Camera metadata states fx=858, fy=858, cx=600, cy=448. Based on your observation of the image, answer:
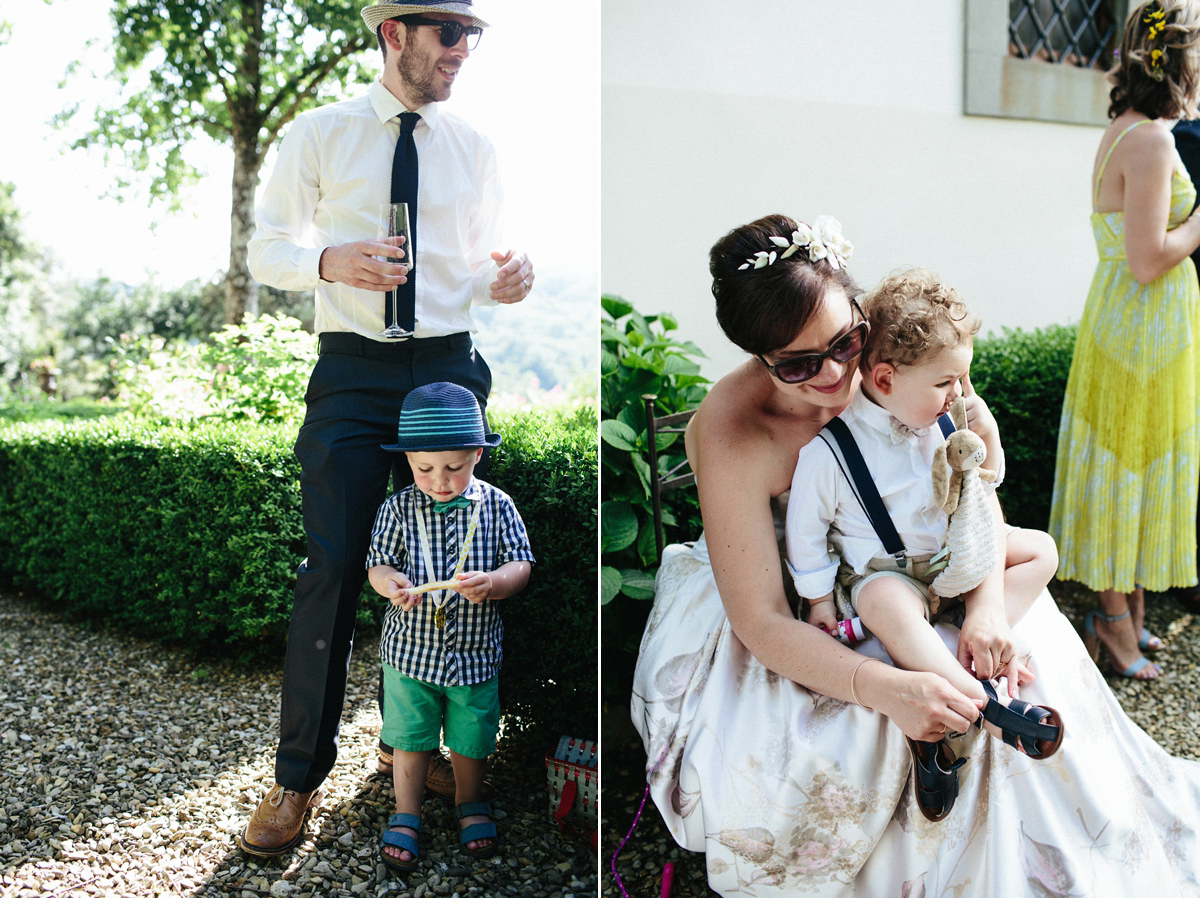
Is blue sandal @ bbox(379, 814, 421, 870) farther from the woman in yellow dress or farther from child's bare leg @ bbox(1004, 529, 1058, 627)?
the woman in yellow dress

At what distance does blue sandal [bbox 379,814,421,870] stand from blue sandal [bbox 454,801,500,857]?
0.10m

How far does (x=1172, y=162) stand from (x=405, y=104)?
2.67 metres

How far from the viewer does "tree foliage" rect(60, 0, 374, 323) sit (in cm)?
218

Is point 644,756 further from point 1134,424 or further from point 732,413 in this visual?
point 1134,424

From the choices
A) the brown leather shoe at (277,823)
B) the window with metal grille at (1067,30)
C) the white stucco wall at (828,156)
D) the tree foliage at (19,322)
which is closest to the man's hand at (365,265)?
the brown leather shoe at (277,823)

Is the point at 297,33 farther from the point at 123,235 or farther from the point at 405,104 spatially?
the point at 123,235

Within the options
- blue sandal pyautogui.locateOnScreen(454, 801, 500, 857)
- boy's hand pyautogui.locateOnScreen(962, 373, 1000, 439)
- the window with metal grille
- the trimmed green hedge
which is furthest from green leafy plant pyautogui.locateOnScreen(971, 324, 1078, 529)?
blue sandal pyautogui.locateOnScreen(454, 801, 500, 857)

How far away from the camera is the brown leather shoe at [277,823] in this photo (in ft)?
6.75

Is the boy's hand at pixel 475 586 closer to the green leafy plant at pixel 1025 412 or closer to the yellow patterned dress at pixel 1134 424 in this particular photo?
the yellow patterned dress at pixel 1134 424

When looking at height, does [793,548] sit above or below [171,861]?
above

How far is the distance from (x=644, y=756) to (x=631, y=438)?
1.03m

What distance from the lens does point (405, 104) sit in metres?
1.96

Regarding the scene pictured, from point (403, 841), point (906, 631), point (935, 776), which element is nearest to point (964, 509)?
point (906, 631)

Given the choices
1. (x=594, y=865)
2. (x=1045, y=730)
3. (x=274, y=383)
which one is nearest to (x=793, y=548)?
(x=1045, y=730)
